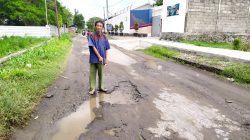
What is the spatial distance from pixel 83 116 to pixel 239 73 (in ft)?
16.9

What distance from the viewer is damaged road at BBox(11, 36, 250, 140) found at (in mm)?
3428

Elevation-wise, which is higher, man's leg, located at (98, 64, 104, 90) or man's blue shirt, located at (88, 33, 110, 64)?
man's blue shirt, located at (88, 33, 110, 64)

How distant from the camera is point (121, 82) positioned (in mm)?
6574

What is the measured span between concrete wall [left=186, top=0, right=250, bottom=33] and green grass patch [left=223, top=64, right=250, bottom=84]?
12.9 meters

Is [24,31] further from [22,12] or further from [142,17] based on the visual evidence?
[142,17]

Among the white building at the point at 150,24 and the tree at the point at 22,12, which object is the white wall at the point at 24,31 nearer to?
the tree at the point at 22,12

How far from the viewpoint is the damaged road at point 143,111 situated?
343cm

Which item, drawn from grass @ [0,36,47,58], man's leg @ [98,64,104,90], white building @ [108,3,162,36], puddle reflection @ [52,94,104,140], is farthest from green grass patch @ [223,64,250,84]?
white building @ [108,3,162,36]

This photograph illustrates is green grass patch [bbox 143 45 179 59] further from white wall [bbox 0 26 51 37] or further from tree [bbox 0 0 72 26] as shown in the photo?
tree [bbox 0 0 72 26]

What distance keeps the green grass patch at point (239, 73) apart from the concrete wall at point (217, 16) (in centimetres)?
1287

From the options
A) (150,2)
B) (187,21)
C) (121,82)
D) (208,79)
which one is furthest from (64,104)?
(150,2)

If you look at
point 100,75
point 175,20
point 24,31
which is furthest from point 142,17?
point 100,75

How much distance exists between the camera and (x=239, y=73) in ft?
22.7

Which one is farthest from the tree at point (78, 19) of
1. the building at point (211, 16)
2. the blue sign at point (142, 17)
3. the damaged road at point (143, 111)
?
the damaged road at point (143, 111)
